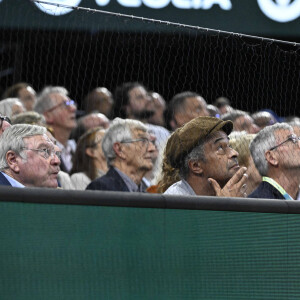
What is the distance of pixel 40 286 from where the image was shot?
3.66 metres

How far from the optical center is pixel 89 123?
700 cm

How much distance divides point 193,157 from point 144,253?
1.33 m

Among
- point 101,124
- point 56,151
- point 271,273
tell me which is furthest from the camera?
point 101,124

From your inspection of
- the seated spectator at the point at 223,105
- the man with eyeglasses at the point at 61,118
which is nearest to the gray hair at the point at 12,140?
the seated spectator at the point at 223,105

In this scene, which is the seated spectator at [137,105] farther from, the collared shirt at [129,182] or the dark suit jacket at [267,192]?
the dark suit jacket at [267,192]

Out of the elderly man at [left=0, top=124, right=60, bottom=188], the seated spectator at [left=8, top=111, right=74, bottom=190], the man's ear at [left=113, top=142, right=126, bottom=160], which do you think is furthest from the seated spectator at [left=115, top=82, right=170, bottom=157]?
the seated spectator at [left=8, top=111, right=74, bottom=190]

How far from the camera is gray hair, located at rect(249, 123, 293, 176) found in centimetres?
551

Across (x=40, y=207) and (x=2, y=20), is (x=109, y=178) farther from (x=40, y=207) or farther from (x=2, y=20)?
(x=40, y=207)

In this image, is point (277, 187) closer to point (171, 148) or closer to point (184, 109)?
point (171, 148)

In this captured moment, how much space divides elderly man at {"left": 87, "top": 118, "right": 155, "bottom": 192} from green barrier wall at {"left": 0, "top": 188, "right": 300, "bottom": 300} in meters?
1.43

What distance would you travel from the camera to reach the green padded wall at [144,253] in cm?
365

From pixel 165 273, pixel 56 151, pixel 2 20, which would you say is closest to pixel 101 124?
pixel 56 151

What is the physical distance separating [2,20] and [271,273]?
5.99 feet

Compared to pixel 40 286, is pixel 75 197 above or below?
above
